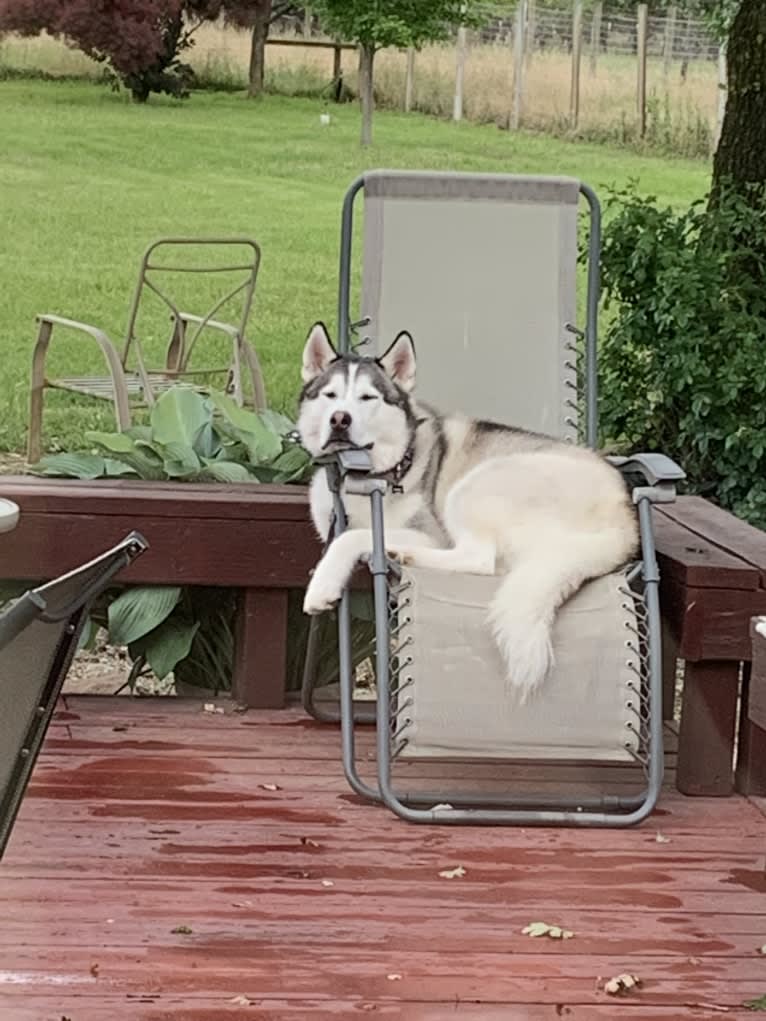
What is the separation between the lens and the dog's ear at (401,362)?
9.20 ft

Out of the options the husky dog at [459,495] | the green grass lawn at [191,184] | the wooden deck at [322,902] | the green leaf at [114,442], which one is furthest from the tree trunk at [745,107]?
the wooden deck at [322,902]

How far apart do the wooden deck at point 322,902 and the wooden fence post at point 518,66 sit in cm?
420

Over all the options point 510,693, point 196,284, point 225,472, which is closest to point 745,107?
point 225,472

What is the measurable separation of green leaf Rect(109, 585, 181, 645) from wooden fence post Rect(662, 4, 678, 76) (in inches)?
171

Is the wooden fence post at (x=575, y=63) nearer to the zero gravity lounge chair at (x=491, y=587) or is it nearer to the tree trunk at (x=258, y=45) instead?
A: the tree trunk at (x=258, y=45)

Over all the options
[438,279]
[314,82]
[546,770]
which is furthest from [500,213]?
[314,82]

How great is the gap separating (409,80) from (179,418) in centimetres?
350

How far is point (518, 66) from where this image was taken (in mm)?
6543

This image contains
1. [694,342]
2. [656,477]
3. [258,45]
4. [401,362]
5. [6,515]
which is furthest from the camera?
[258,45]

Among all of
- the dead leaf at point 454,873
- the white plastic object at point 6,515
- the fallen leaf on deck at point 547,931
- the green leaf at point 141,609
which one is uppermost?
the white plastic object at point 6,515

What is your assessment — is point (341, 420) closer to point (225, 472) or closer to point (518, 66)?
point (225, 472)

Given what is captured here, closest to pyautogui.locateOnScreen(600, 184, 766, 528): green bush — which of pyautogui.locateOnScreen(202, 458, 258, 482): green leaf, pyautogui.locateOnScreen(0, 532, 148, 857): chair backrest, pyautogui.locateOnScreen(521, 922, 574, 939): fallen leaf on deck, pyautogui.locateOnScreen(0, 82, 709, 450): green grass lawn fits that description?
pyautogui.locateOnScreen(0, 82, 709, 450): green grass lawn

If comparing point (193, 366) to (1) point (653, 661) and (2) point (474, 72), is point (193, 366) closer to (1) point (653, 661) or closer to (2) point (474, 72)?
(2) point (474, 72)

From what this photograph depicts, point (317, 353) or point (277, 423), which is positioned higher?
point (317, 353)
